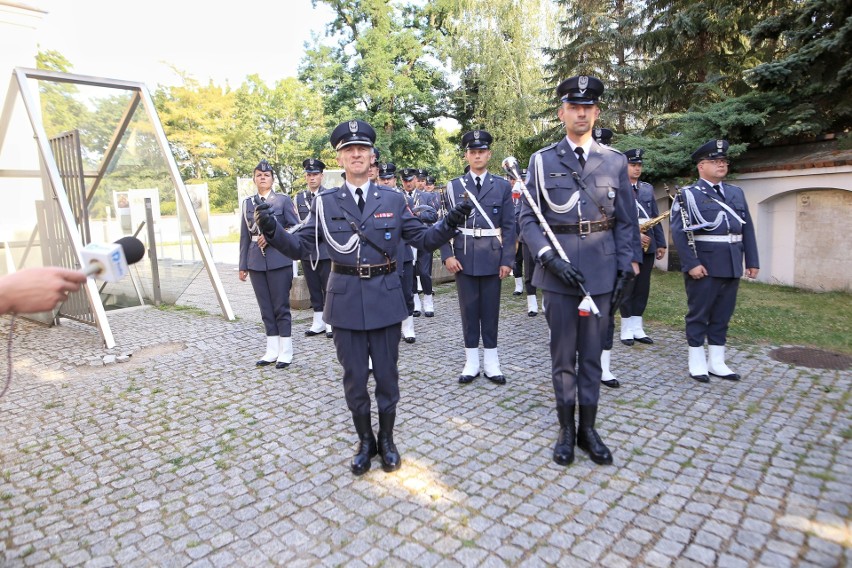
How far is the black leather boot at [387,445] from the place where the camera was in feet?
12.3

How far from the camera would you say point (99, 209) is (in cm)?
959

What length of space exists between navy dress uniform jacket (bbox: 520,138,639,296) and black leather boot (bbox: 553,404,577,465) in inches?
33.0

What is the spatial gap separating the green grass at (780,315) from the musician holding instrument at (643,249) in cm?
116

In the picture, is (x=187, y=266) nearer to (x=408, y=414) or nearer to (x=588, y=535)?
(x=408, y=414)

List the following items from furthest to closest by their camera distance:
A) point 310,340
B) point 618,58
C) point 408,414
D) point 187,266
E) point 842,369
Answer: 1. point 618,58
2. point 187,266
3. point 310,340
4. point 842,369
5. point 408,414

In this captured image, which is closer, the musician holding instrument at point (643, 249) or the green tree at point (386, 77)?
the musician holding instrument at point (643, 249)

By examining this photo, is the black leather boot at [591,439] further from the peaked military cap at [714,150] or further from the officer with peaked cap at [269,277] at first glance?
the officer with peaked cap at [269,277]

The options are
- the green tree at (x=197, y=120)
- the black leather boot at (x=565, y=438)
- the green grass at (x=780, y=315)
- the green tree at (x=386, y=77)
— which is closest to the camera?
the black leather boot at (x=565, y=438)

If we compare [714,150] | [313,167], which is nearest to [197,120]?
[313,167]

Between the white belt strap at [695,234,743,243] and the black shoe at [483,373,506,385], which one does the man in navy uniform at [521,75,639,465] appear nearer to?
the black shoe at [483,373,506,385]

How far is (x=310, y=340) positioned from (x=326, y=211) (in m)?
4.05

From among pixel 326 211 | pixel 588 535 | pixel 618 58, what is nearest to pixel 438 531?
pixel 588 535

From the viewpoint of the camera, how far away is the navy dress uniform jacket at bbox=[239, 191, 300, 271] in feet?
20.1

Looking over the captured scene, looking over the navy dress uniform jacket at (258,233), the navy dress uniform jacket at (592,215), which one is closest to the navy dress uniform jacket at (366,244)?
the navy dress uniform jacket at (592,215)
